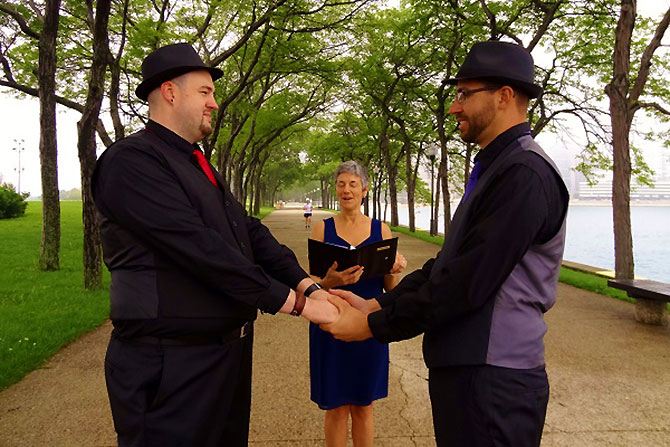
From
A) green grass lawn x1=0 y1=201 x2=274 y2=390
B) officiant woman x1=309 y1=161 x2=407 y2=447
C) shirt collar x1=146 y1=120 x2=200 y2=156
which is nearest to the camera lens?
shirt collar x1=146 y1=120 x2=200 y2=156

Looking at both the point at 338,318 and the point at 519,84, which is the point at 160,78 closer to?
the point at 338,318

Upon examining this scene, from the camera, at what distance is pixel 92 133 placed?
9.11m

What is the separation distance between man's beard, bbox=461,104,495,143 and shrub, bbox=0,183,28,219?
33.2 m

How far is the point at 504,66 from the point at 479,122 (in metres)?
0.26

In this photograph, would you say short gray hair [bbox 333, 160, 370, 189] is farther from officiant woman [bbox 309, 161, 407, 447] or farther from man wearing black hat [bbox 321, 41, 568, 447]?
man wearing black hat [bbox 321, 41, 568, 447]

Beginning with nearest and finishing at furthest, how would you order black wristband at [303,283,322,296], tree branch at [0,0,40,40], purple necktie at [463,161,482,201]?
purple necktie at [463,161,482,201] < black wristband at [303,283,322,296] < tree branch at [0,0,40,40]

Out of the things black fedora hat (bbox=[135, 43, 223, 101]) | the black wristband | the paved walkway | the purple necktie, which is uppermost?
black fedora hat (bbox=[135, 43, 223, 101])

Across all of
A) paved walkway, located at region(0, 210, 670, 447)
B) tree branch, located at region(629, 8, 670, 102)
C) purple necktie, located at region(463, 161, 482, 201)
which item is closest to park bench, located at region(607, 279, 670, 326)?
paved walkway, located at region(0, 210, 670, 447)

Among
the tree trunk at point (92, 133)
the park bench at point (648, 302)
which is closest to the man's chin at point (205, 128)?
the park bench at point (648, 302)

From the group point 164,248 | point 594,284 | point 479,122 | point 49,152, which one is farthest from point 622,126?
point 49,152

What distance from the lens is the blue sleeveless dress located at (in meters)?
3.30

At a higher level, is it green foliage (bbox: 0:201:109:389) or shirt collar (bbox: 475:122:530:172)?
shirt collar (bbox: 475:122:530:172)

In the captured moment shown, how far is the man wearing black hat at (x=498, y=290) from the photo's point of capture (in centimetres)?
186

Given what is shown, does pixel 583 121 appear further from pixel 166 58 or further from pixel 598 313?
pixel 166 58
